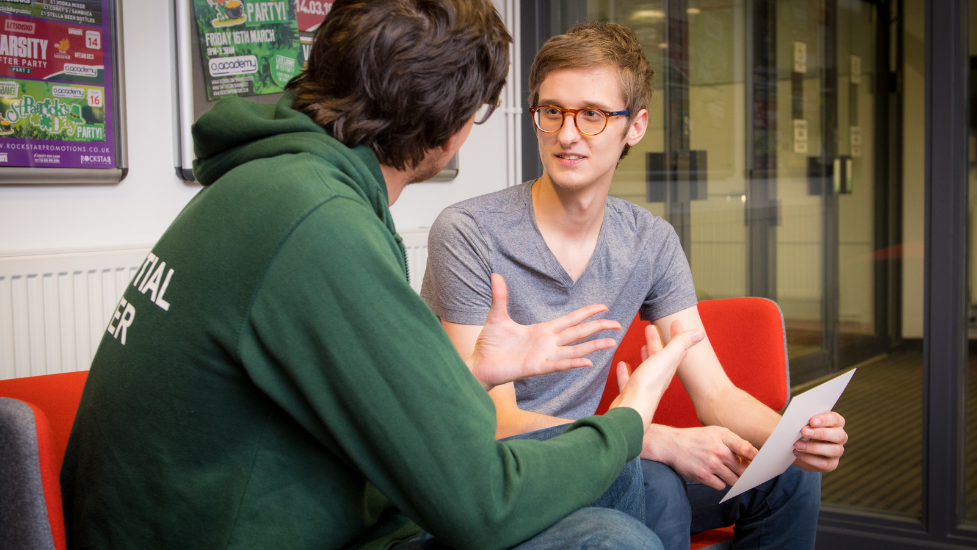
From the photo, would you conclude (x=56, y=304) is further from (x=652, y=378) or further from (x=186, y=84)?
(x=652, y=378)

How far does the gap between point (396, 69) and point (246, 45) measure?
1.61 metres

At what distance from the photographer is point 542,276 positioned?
1.63m

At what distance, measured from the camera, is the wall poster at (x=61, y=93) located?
1.93m

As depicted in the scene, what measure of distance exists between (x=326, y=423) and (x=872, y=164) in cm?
231

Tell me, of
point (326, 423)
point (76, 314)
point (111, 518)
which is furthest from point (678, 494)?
point (76, 314)

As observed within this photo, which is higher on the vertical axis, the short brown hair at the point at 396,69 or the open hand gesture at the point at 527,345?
the short brown hair at the point at 396,69

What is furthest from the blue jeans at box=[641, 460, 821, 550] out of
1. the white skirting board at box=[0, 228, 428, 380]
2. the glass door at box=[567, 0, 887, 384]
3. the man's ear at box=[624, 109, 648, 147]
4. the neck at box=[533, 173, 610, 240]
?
the glass door at box=[567, 0, 887, 384]

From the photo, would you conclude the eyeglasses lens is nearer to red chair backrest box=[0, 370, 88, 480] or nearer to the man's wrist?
the man's wrist

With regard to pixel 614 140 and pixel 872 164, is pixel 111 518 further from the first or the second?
pixel 872 164

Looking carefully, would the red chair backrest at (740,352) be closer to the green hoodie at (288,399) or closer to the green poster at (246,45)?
the green hoodie at (288,399)

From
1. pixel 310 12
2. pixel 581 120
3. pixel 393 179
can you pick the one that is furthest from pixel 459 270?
pixel 310 12

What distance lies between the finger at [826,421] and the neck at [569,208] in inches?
23.6

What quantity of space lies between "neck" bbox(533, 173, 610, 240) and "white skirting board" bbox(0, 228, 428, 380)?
0.47m

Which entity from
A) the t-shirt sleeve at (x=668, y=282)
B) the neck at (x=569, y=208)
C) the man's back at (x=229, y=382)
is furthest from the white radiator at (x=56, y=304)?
the t-shirt sleeve at (x=668, y=282)
